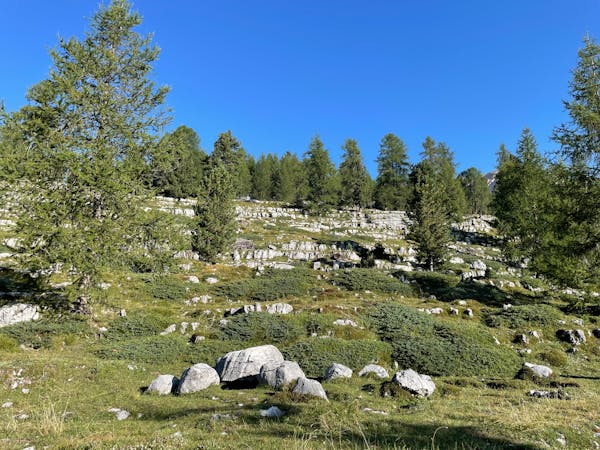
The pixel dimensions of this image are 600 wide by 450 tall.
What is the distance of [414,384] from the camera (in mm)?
9531

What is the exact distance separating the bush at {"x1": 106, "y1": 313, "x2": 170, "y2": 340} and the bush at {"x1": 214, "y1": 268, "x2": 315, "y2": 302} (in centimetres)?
667

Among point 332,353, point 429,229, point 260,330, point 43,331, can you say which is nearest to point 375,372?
point 332,353

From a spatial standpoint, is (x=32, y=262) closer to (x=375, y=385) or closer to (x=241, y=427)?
(x=241, y=427)

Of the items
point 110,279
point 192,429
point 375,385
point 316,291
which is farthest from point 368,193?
point 192,429

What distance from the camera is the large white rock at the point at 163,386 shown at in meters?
9.49

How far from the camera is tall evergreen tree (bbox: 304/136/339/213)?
65.1m

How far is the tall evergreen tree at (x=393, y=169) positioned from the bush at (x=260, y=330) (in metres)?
59.7

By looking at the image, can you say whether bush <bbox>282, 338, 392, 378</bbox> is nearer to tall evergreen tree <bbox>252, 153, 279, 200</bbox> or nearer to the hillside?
the hillside

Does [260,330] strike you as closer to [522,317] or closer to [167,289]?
[167,289]

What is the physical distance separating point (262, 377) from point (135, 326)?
8.72m

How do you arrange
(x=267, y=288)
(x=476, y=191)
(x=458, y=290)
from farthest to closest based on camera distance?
(x=476, y=191) → (x=458, y=290) → (x=267, y=288)

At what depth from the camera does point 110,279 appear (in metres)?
23.3

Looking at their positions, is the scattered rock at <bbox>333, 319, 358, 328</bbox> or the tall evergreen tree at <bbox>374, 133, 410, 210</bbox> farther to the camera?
the tall evergreen tree at <bbox>374, 133, 410, 210</bbox>

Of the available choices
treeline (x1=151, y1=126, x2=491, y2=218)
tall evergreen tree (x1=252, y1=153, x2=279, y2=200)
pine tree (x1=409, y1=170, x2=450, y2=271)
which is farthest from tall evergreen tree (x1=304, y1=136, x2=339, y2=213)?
pine tree (x1=409, y1=170, x2=450, y2=271)
